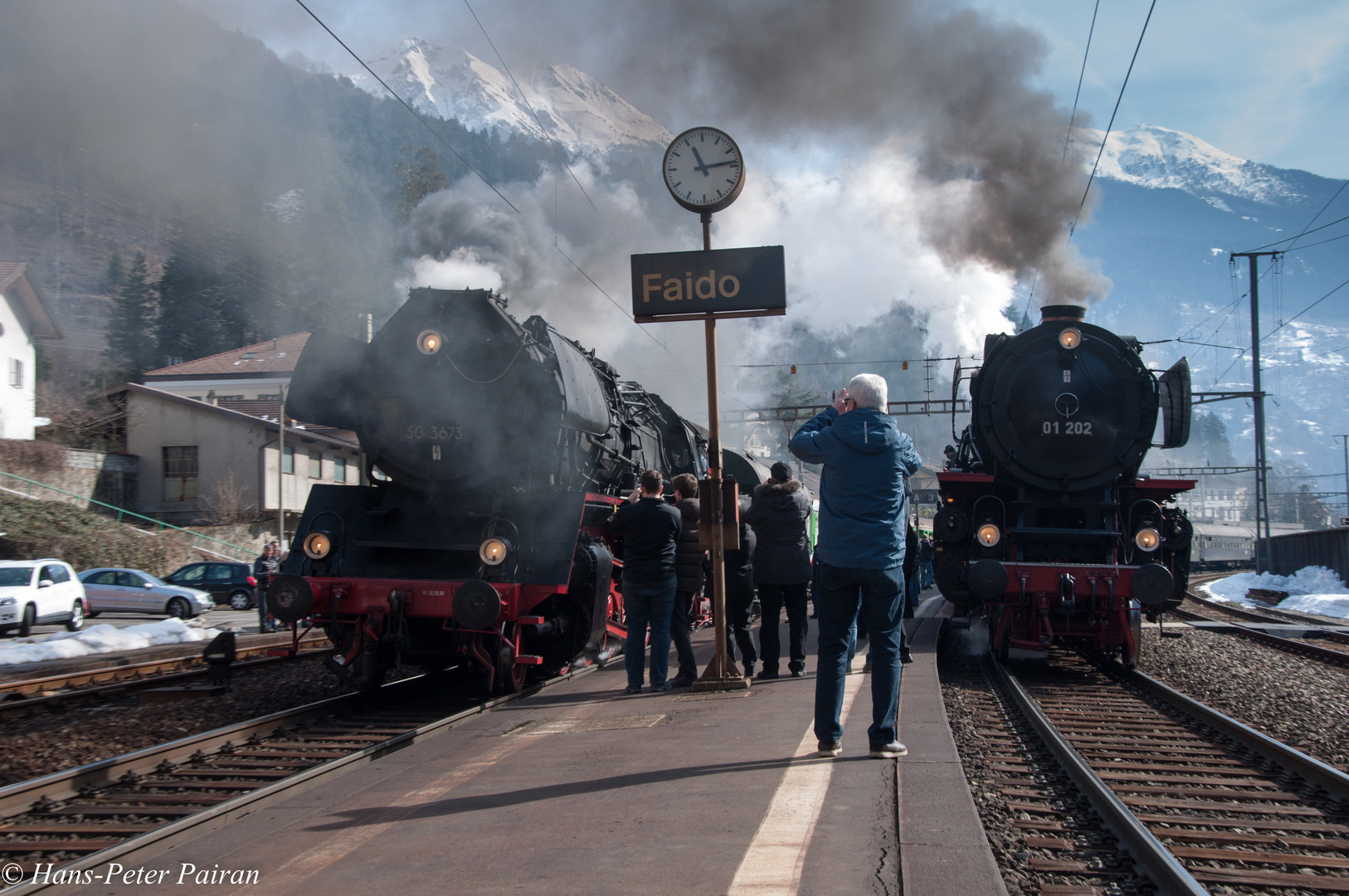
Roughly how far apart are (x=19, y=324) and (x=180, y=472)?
2265 cm

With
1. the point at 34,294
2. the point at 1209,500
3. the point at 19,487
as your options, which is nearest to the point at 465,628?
the point at 34,294

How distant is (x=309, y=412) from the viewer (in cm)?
770

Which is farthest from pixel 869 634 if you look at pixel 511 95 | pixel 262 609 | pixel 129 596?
pixel 511 95

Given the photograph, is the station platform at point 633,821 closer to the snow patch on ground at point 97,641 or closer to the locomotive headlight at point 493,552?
the locomotive headlight at point 493,552

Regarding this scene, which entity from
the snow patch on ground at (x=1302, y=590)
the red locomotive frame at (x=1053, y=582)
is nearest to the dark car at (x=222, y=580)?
the red locomotive frame at (x=1053, y=582)

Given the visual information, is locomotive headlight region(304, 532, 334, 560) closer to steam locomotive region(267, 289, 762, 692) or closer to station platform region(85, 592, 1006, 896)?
steam locomotive region(267, 289, 762, 692)

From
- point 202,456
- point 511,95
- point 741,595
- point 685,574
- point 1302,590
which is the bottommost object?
point 1302,590

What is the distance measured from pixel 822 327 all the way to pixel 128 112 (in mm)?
95322

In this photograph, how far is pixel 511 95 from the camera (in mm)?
139875

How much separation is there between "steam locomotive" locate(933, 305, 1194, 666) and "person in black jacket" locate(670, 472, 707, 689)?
8.29ft

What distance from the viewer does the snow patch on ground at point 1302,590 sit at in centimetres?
1922

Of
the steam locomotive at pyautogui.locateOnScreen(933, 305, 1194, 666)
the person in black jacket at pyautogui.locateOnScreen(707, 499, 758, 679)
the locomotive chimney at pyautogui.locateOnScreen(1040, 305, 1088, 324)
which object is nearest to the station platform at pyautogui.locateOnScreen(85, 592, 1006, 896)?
the person in black jacket at pyautogui.locateOnScreen(707, 499, 758, 679)

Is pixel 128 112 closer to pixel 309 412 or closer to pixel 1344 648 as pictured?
pixel 309 412

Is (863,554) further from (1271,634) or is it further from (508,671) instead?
(1271,634)
